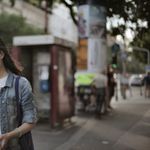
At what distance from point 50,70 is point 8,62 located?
9525mm

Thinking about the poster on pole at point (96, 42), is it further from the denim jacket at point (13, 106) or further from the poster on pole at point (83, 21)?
the denim jacket at point (13, 106)

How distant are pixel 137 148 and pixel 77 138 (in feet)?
5.77

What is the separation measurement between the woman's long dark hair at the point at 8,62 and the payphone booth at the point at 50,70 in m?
9.04

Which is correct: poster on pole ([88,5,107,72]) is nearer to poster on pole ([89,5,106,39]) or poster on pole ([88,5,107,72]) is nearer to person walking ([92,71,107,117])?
poster on pole ([89,5,106,39])

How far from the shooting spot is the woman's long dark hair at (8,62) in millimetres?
3487

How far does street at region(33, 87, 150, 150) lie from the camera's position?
9992 millimetres

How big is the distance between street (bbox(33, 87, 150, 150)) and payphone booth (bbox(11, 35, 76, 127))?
0.47m

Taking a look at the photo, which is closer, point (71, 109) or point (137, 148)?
point (137, 148)

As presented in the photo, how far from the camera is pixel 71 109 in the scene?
547 inches

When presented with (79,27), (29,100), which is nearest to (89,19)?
(79,27)

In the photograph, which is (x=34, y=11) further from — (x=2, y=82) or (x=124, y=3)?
(x=2, y=82)

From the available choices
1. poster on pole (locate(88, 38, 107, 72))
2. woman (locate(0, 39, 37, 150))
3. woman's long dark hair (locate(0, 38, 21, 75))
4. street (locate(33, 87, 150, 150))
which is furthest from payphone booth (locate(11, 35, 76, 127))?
woman (locate(0, 39, 37, 150))

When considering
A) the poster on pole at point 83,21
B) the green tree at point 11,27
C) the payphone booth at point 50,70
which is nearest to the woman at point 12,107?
the payphone booth at point 50,70

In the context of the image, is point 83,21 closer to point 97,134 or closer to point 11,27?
point 97,134
